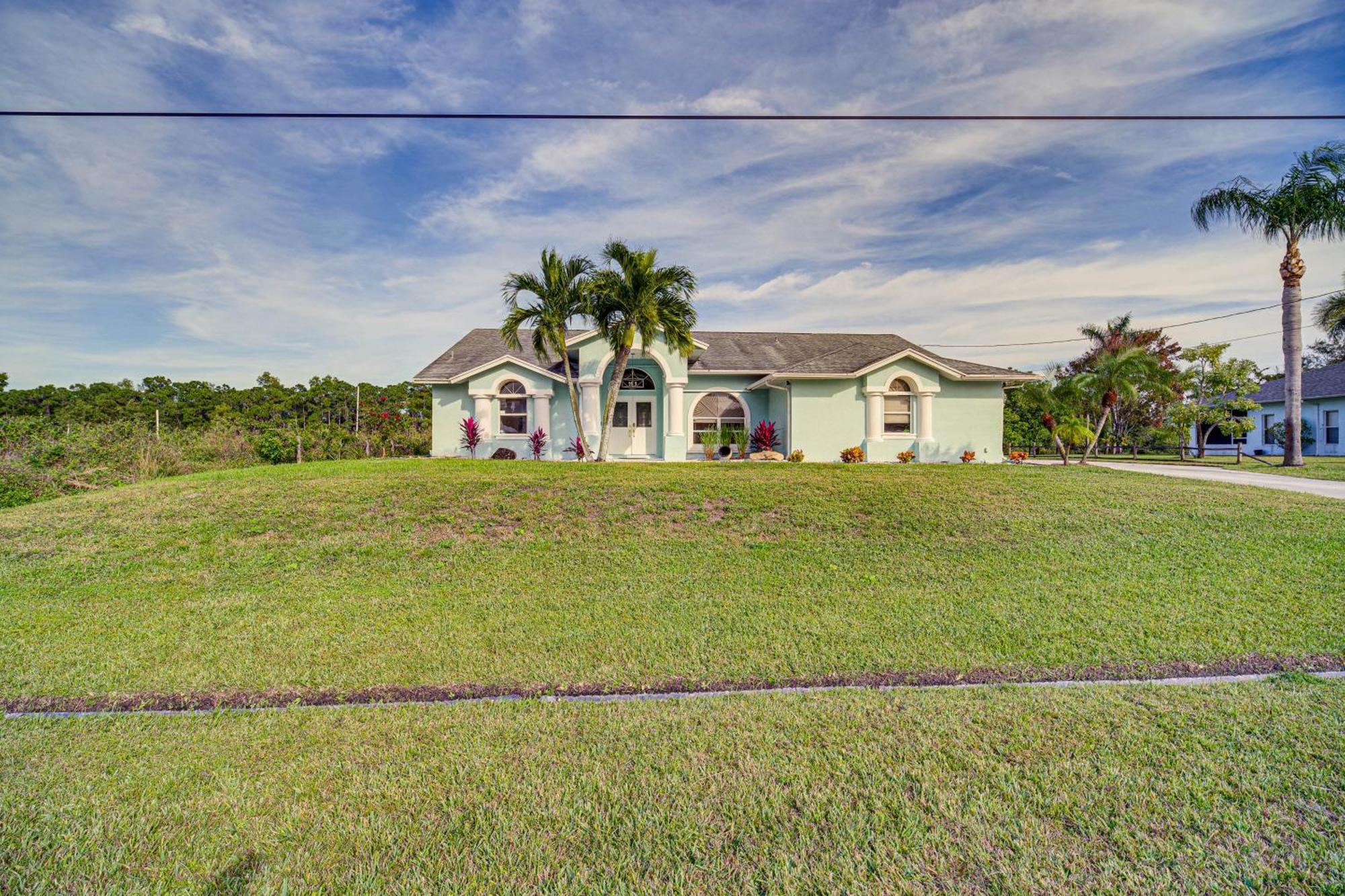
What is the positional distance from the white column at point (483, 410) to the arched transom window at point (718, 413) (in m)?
6.98

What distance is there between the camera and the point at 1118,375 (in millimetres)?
20609

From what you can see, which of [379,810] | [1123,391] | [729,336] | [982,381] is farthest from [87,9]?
[1123,391]

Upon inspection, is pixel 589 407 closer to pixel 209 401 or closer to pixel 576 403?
pixel 576 403

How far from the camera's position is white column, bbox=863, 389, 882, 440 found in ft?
61.1

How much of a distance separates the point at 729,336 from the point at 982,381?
9243 millimetres

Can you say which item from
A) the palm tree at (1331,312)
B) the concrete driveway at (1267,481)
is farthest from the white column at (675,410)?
the palm tree at (1331,312)

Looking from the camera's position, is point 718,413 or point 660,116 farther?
point 718,413

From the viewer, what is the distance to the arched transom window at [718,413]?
20094 millimetres

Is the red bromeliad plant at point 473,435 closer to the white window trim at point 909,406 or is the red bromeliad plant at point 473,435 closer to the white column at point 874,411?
the white column at point 874,411

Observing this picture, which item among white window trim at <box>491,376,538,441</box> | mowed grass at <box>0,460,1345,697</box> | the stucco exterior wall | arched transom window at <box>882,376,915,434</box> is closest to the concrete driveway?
mowed grass at <box>0,460,1345,697</box>

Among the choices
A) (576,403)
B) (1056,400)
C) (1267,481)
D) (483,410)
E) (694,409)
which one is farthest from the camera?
(1056,400)

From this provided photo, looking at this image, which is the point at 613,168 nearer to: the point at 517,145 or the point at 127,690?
the point at 517,145

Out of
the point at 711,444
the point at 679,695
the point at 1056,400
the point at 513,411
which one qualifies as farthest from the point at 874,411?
the point at 679,695

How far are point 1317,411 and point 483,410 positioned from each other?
4039 centimetres
